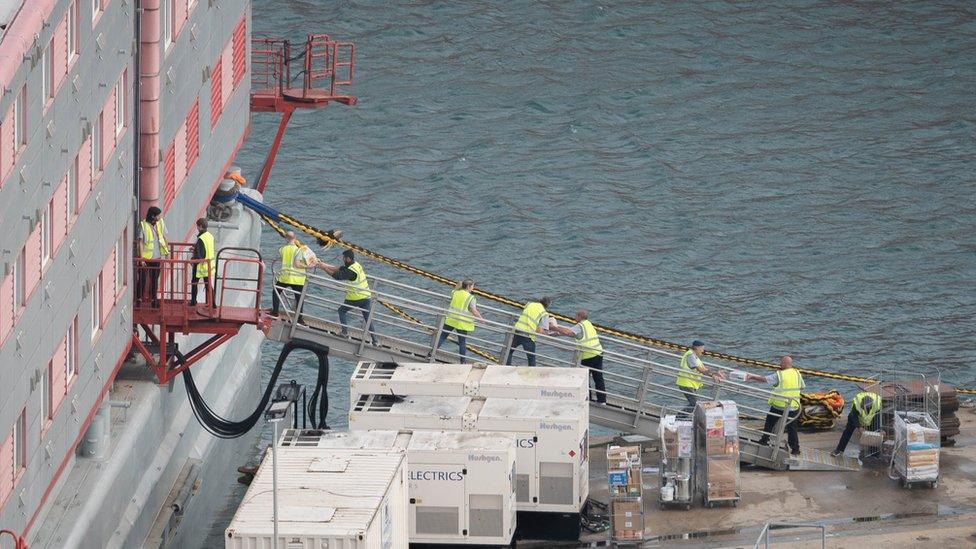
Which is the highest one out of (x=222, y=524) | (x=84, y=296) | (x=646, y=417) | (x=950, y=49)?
(x=950, y=49)

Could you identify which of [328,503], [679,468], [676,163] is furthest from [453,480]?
[676,163]

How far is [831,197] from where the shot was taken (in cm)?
7094

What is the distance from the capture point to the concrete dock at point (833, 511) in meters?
40.0

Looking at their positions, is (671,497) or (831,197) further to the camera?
(831,197)

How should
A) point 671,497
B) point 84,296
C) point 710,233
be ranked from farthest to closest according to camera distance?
point 710,233
point 671,497
point 84,296

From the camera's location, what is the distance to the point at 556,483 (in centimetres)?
4003

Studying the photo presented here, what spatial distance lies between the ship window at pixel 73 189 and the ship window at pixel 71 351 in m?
1.82

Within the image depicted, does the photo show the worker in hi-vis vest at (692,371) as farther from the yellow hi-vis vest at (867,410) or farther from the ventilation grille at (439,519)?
the ventilation grille at (439,519)

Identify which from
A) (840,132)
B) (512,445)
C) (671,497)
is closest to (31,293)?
(512,445)

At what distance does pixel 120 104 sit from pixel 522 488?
33.5 feet

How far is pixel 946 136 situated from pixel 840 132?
3.72 m

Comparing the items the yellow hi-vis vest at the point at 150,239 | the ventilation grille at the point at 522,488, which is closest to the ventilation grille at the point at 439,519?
the ventilation grille at the point at 522,488

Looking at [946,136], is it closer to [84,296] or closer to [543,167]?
[543,167]

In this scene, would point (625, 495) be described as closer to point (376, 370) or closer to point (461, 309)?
point (376, 370)
